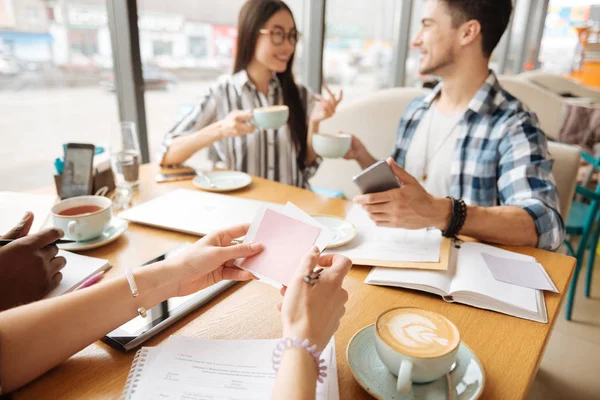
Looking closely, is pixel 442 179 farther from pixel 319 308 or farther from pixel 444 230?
pixel 319 308

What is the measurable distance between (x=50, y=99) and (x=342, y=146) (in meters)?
1.31

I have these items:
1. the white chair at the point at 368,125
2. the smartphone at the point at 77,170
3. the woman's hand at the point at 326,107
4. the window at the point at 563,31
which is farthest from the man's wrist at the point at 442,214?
the window at the point at 563,31

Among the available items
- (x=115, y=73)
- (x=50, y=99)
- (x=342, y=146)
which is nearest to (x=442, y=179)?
(x=342, y=146)

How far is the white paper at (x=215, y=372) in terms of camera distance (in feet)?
1.92

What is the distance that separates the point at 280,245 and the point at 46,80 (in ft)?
4.98

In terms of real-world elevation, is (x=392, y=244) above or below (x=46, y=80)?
below

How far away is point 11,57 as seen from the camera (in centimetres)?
156

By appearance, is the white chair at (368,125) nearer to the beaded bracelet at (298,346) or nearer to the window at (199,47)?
the window at (199,47)

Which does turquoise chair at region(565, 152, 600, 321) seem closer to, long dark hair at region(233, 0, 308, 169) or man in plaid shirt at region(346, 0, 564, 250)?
man in plaid shirt at region(346, 0, 564, 250)

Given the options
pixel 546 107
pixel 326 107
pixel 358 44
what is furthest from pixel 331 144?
pixel 358 44

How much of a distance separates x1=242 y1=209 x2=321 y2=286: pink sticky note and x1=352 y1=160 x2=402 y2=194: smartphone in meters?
0.27

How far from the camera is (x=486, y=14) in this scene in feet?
5.03

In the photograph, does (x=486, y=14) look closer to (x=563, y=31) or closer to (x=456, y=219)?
(x=456, y=219)

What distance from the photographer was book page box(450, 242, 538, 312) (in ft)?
2.72
